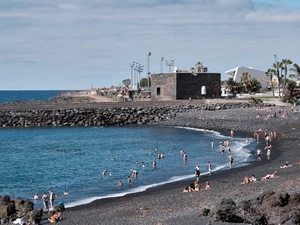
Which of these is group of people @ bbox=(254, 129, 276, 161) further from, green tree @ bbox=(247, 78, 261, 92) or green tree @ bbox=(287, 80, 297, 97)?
green tree @ bbox=(247, 78, 261, 92)

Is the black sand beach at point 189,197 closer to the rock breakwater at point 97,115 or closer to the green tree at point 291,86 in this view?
the rock breakwater at point 97,115

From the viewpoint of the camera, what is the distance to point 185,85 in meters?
82.0

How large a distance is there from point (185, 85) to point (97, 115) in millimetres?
15592

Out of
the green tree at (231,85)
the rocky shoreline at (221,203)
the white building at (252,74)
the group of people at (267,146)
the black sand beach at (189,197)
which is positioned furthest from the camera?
the white building at (252,74)

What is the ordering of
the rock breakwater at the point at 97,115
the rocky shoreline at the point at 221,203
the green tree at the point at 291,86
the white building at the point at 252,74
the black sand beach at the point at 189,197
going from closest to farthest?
1. the rocky shoreline at the point at 221,203
2. the black sand beach at the point at 189,197
3. the rock breakwater at the point at 97,115
4. the green tree at the point at 291,86
5. the white building at the point at 252,74

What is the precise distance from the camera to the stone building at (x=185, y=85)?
81500mm

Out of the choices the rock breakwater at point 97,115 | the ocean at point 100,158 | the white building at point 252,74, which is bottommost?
the ocean at point 100,158

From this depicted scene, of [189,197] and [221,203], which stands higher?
[221,203]

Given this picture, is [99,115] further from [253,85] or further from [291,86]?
[291,86]

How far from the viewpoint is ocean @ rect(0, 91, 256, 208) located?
102ft

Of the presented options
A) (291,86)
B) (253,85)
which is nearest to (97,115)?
(253,85)

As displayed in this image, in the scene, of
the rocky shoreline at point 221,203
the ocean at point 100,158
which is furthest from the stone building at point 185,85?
the rocky shoreline at point 221,203

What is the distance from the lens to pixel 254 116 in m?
62.0

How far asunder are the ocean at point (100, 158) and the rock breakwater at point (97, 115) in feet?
11.9
